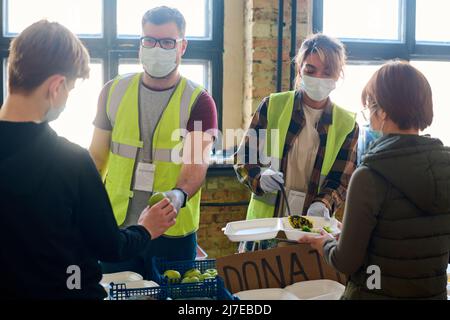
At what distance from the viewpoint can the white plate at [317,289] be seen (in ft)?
6.31

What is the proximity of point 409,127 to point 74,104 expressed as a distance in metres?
2.71

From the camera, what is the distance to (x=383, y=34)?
14.2ft

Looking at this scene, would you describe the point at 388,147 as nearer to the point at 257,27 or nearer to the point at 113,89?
the point at 113,89

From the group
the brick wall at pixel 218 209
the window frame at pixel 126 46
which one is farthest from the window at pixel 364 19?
the brick wall at pixel 218 209

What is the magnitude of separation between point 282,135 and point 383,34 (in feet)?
7.18

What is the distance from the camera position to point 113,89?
8.05 ft

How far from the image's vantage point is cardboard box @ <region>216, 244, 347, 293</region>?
6.23 feet

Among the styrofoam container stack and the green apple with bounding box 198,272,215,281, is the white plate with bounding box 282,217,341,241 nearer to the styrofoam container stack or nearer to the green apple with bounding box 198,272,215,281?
the styrofoam container stack

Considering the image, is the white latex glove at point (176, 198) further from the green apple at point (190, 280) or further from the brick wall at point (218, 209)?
the brick wall at point (218, 209)

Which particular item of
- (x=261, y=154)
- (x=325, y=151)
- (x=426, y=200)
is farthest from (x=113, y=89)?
(x=426, y=200)

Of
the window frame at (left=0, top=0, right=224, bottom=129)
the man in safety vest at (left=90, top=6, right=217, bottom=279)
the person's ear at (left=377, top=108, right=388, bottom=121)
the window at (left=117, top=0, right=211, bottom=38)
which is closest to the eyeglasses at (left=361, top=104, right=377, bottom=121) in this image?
the person's ear at (left=377, top=108, right=388, bottom=121)

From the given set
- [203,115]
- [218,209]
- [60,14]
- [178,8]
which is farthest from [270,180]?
[60,14]

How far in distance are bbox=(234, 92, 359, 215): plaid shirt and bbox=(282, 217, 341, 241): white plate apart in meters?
0.17

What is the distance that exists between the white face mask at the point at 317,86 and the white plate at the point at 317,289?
0.86 m
